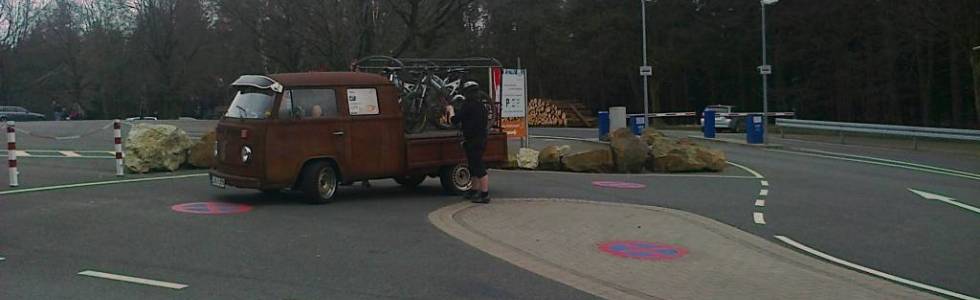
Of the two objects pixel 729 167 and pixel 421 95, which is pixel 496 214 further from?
pixel 729 167

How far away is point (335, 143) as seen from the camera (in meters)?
12.6

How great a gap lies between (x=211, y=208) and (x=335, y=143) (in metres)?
1.86

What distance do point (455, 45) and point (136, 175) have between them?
36.9 m

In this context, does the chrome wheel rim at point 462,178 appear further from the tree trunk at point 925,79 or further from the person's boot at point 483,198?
the tree trunk at point 925,79

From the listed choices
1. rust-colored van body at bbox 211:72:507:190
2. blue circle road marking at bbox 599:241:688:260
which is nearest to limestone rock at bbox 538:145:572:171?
rust-colored van body at bbox 211:72:507:190

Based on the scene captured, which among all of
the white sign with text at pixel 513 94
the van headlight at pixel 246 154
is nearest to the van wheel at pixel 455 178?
the van headlight at pixel 246 154

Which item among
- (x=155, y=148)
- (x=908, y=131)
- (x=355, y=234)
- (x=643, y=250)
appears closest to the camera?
(x=643, y=250)

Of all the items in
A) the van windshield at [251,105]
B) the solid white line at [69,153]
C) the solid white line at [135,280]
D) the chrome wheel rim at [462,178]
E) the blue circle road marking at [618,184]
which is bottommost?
the blue circle road marking at [618,184]

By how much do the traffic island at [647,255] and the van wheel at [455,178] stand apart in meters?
1.26

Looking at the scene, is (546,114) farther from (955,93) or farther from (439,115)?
(439,115)

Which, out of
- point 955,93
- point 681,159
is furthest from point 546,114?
point 681,159

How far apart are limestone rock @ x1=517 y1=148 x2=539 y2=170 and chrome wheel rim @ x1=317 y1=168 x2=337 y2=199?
752 cm

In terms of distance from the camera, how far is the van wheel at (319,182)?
1223 cm

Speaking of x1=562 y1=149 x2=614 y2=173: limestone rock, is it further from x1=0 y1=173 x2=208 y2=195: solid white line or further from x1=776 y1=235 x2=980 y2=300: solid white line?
x1=776 y1=235 x2=980 y2=300: solid white line
